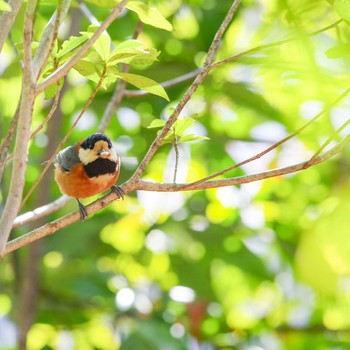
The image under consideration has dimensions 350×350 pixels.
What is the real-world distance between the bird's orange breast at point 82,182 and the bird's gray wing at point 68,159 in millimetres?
20

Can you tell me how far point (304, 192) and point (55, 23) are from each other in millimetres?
2005

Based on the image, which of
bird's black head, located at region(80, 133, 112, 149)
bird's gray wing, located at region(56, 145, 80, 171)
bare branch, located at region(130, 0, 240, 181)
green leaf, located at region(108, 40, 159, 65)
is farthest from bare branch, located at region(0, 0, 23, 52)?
bird's gray wing, located at region(56, 145, 80, 171)

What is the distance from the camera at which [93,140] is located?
91.2 inches

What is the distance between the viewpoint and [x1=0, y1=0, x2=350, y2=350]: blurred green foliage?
2.69 meters

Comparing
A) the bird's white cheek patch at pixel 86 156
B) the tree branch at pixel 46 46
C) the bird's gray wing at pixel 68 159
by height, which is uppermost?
the tree branch at pixel 46 46

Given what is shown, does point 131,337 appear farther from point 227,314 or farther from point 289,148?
point 289,148

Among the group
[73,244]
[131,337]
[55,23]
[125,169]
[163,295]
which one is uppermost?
[55,23]

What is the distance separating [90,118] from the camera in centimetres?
314

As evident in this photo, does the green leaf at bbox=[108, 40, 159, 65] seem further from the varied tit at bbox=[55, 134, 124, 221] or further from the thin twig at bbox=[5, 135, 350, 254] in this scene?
the varied tit at bbox=[55, 134, 124, 221]

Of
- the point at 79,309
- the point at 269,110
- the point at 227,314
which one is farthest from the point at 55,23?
the point at 227,314

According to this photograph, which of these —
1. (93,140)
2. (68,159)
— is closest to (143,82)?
(93,140)

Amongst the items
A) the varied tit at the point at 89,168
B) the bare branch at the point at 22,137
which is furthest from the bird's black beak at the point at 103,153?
the bare branch at the point at 22,137

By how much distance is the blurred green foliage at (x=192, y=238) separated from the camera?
2.69 meters

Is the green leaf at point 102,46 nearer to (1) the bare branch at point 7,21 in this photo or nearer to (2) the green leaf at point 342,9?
(1) the bare branch at point 7,21
